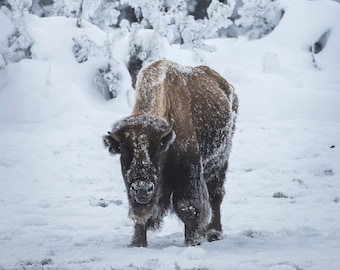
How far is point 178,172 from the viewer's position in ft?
15.5

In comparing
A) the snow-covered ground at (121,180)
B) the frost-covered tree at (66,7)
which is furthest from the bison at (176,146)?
the frost-covered tree at (66,7)

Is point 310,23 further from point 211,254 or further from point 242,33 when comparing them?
point 211,254

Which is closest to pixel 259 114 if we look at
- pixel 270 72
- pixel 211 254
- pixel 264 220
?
pixel 270 72

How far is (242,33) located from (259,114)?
456 inches

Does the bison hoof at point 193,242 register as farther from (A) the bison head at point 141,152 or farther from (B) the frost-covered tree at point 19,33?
(B) the frost-covered tree at point 19,33

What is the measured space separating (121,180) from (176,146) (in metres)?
3.52

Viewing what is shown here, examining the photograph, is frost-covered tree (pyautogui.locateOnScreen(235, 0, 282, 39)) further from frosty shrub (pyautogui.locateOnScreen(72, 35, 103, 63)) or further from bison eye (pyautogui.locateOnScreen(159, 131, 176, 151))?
bison eye (pyautogui.locateOnScreen(159, 131, 176, 151))

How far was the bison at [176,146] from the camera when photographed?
410 cm

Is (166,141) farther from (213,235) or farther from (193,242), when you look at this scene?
(213,235)

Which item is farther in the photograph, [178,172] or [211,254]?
[178,172]

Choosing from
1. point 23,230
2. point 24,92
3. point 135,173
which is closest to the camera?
point 135,173

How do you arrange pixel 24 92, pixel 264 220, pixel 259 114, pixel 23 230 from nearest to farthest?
pixel 23 230 < pixel 264 220 < pixel 24 92 < pixel 259 114

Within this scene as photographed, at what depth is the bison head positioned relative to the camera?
3.92 metres

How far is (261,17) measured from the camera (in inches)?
786
